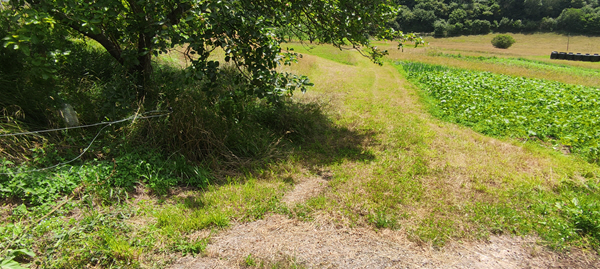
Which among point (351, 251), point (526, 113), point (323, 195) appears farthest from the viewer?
point (526, 113)

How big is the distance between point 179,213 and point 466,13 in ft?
363

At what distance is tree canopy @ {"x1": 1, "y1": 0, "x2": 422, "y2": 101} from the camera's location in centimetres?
387

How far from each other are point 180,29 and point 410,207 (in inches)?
190

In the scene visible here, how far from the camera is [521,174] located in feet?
18.4

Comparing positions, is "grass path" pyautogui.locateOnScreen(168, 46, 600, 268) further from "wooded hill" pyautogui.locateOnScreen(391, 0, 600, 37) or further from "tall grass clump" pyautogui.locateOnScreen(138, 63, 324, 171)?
"wooded hill" pyautogui.locateOnScreen(391, 0, 600, 37)

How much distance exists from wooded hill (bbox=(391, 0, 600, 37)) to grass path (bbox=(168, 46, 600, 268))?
78.2m

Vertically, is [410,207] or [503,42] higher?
[503,42]

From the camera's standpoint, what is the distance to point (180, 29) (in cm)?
524

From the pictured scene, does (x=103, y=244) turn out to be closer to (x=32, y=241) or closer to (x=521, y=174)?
(x=32, y=241)

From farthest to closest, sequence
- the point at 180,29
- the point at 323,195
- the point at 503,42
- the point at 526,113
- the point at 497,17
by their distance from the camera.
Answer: the point at 497,17, the point at 503,42, the point at 526,113, the point at 180,29, the point at 323,195

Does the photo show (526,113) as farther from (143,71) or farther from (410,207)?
(143,71)

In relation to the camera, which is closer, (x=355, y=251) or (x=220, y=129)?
(x=355, y=251)

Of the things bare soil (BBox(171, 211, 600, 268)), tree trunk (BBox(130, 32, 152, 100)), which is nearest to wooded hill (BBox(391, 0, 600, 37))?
tree trunk (BBox(130, 32, 152, 100))

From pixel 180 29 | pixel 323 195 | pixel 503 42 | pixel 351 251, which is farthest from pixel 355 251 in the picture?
pixel 503 42
